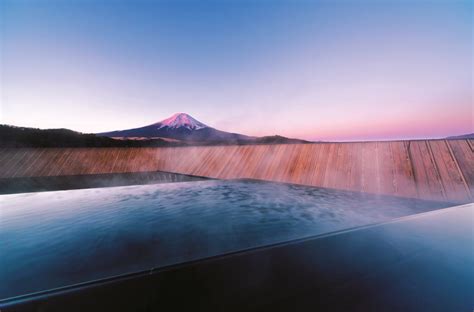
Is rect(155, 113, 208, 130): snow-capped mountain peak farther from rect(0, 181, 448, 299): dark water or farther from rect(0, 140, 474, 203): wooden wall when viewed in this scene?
rect(0, 181, 448, 299): dark water

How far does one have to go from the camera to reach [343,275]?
3.98 ft

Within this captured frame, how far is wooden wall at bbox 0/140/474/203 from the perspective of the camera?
5.46 m

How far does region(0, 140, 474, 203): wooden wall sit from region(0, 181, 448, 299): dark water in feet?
2.64

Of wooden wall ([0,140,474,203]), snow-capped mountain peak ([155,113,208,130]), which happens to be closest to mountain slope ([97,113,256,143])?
snow-capped mountain peak ([155,113,208,130])

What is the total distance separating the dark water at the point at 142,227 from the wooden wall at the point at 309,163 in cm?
81

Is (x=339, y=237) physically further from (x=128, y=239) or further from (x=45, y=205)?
(x=45, y=205)

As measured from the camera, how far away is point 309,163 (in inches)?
343

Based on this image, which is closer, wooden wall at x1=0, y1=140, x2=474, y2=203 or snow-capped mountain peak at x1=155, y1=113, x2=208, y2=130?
wooden wall at x1=0, y1=140, x2=474, y2=203

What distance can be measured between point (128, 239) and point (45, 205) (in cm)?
380

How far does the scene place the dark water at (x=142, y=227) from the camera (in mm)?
2160

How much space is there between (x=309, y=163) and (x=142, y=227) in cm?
735

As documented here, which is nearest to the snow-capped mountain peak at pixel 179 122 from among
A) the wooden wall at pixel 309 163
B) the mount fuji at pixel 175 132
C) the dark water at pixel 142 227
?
the mount fuji at pixel 175 132

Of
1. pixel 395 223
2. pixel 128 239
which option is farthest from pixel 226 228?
pixel 395 223

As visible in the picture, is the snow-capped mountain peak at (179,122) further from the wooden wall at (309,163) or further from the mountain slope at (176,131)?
the wooden wall at (309,163)
